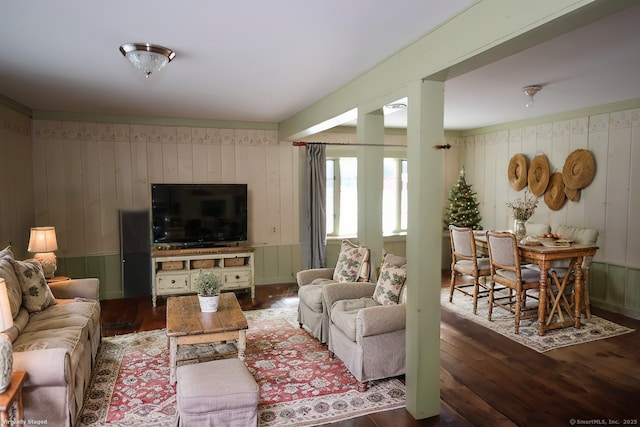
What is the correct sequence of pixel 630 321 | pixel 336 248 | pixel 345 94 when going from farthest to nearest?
1. pixel 336 248
2. pixel 630 321
3. pixel 345 94

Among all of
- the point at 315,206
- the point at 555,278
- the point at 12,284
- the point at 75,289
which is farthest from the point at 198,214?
the point at 555,278

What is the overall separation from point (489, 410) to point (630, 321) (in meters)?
3.17

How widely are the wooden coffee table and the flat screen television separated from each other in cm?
225

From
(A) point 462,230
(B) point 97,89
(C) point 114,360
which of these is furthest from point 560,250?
(B) point 97,89

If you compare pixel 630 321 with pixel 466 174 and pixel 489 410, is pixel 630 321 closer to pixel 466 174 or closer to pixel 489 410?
pixel 489 410

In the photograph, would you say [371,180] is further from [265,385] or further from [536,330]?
[536,330]

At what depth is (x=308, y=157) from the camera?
6594mm

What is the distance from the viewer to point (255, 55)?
129 inches

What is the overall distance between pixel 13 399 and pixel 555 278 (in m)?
5.02

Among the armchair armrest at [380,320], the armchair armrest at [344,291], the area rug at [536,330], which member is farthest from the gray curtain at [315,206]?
the armchair armrest at [380,320]

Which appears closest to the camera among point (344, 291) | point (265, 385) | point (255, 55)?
point (255, 55)

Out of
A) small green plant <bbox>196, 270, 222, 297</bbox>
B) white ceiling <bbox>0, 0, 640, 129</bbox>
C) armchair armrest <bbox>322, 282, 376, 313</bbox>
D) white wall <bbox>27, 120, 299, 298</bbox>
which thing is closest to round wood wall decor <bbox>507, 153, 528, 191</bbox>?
white ceiling <bbox>0, 0, 640, 129</bbox>

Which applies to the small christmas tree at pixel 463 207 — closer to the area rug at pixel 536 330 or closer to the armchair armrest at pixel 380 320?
the area rug at pixel 536 330

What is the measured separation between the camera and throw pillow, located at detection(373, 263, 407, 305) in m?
3.62
